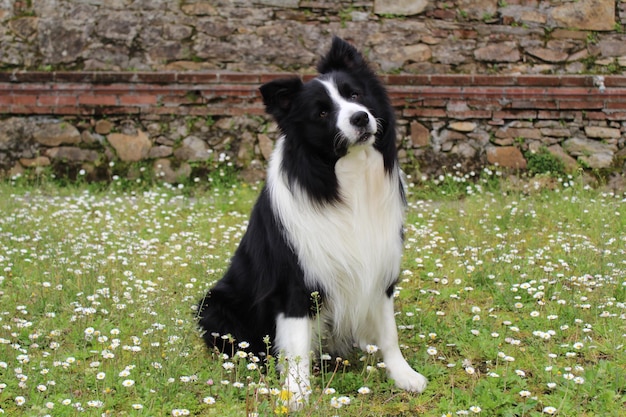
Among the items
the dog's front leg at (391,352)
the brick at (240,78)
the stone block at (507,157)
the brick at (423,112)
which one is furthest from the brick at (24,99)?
the dog's front leg at (391,352)

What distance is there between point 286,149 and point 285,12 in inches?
188

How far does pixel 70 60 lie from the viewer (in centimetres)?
789

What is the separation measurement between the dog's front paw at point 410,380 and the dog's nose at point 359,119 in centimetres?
114

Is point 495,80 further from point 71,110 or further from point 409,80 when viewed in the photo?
point 71,110

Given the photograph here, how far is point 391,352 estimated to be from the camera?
3486 mm

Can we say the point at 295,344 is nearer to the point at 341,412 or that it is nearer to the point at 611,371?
the point at 341,412

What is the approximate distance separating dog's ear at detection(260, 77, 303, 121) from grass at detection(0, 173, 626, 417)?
106 centimetres

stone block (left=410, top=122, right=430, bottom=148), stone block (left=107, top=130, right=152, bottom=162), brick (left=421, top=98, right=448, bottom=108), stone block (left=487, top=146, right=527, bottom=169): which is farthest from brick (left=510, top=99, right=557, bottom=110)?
stone block (left=107, top=130, right=152, bottom=162)

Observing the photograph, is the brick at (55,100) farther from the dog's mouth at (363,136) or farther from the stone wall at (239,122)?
A: the dog's mouth at (363,136)

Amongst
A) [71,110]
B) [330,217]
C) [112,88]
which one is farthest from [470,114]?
[330,217]

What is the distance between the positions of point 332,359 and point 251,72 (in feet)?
15.3

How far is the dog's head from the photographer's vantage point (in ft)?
10.5

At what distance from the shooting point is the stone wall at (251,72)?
769cm

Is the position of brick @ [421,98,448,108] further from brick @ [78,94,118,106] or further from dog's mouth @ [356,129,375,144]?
dog's mouth @ [356,129,375,144]
